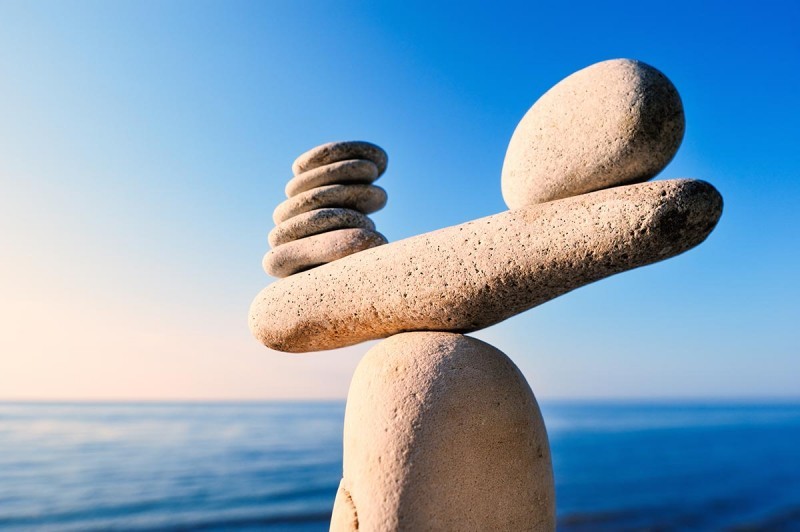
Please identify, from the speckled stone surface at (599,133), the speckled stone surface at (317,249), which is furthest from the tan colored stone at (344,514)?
the speckled stone surface at (599,133)

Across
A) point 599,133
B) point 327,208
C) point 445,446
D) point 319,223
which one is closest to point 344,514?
point 445,446

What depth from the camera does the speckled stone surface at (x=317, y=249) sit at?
15.3 ft

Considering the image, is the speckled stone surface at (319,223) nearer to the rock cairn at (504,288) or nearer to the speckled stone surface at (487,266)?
the speckled stone surface at (487,266)

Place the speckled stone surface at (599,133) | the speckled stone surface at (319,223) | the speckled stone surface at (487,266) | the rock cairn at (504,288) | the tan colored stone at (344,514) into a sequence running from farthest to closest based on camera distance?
the speckled stone surface at (319,223)
the tan colored stone at (344,514)
the speckled stone surface at (599,133)
the rock cairn at (504,288)
the speckled stone surface at (487,266)

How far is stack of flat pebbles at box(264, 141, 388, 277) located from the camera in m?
4.71

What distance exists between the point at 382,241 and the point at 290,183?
0.95m

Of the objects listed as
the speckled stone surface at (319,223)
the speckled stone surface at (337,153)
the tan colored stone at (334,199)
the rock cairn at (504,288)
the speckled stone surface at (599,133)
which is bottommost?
the rock cairn at (504,288)

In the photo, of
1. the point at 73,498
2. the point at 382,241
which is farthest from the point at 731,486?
the point at 73,498

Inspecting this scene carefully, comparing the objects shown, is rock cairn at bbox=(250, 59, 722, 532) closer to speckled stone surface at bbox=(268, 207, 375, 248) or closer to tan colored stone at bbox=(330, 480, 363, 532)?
tan colored stone at bbox=(330, 480, 363, 532)

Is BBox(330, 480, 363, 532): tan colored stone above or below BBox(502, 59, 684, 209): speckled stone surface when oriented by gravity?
below

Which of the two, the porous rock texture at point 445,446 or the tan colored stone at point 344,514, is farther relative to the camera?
the tan colored stone at point 344,514

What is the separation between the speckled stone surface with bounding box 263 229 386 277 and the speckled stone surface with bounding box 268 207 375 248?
8 cm

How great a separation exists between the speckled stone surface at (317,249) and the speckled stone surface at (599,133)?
1.29 meters

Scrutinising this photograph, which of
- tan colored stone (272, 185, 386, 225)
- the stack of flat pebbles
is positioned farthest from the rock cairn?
tan colored stone (272, 185, 386, 225)
